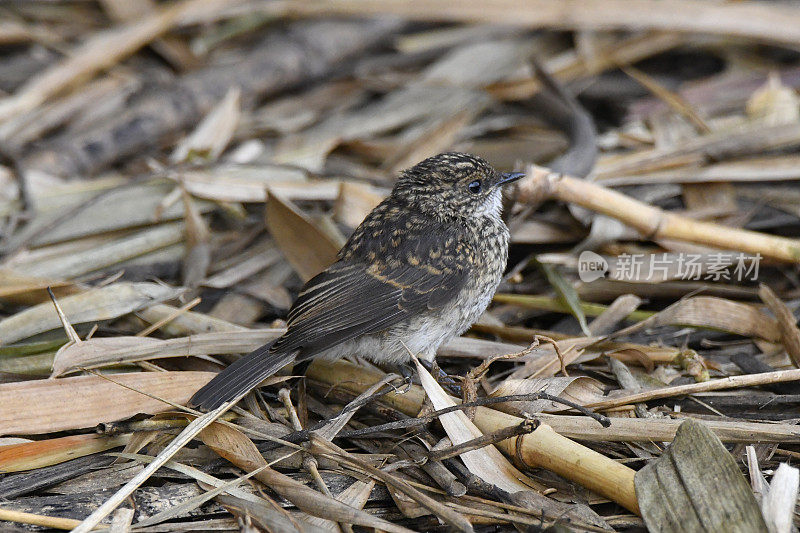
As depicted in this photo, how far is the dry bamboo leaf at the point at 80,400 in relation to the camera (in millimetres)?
3539

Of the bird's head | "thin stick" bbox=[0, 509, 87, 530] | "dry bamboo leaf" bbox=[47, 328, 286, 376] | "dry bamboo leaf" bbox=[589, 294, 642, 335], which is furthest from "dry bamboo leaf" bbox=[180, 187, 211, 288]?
"dry bamboo leaf" bbox=[589, 294, 642, 335]

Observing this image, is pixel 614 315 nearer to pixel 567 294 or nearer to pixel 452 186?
pixel 567 294

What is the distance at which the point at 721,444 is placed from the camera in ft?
10.4

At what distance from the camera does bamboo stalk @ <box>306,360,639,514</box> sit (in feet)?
10.4

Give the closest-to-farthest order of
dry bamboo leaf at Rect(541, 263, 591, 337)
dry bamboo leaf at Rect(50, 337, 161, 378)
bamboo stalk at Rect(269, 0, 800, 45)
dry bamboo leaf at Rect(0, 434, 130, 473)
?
dry bamboo leaf at Rect(0, 434, 130, 473) → dry bamboo leaf at Rect(50, 337, 161, 378) → dry bamboo leaf at Rect(541, 263, 591, 337) → bamboo stalk at Rect(269, 0, 800, 45)

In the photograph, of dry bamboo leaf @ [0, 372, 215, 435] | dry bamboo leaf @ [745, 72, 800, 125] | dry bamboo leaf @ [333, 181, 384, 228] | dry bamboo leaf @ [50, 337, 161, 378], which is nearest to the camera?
dry bamboo leaf @ [0, 372, 215, 435]

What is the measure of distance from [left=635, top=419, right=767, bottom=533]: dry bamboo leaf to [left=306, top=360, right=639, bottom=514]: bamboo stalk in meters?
0.08

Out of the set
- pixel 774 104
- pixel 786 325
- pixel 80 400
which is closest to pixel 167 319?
pixel 80 400

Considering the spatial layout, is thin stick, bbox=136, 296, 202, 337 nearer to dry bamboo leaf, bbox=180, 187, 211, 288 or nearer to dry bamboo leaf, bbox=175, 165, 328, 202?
dry bamboo leaf, bbox=180, 187, 211, 288

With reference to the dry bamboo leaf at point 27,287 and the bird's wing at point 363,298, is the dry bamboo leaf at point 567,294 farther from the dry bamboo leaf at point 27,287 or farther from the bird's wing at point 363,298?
the dry bamboo leaf at point 27,287

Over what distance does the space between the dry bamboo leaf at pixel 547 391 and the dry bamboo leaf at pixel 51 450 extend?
1592mm

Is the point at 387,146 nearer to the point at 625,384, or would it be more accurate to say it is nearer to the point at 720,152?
the point at 720,152

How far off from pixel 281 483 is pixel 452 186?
1740mm

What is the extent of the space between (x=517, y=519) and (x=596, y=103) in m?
3.82
